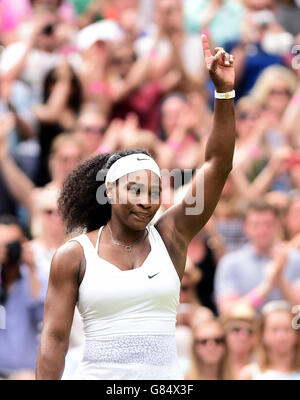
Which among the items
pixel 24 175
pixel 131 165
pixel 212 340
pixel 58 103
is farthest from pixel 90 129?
pixel 131 165

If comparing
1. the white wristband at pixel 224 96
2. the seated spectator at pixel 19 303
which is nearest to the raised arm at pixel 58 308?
the white wristband at pixel 224 96

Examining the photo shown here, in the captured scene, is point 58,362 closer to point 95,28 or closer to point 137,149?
point 137,149

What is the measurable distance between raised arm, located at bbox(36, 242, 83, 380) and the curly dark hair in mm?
352

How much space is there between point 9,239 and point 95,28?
2.69 meters

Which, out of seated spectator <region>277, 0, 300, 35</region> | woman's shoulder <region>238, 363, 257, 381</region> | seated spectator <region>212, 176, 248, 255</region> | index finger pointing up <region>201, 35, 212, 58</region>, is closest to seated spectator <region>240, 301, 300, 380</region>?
woman's shoulder <region>238, 363, 257, 381</region>

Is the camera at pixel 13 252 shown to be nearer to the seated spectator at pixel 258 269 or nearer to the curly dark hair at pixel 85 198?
the seated spectator at pixel 258 269

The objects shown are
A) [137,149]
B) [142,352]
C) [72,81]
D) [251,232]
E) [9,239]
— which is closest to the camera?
[142,352]

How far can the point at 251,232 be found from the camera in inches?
262

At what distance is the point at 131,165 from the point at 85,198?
1.25ft

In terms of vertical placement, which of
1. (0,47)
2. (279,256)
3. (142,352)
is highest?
(0,47)

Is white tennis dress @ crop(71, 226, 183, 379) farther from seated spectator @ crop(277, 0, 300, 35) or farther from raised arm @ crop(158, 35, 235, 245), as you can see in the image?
seated spectator @ crop(277, 0, 300, 35)

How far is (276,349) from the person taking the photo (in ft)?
19.0

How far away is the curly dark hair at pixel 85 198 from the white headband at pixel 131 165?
0.13 metres

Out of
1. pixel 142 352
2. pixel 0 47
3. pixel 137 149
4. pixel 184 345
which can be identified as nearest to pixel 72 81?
pixel 0 47
